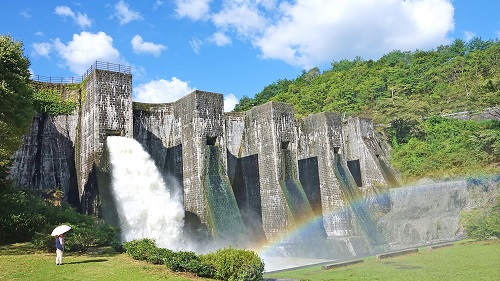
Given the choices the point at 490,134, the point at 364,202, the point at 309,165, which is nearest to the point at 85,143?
the point at 309,165

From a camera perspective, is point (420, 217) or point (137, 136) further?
point (420, 217)

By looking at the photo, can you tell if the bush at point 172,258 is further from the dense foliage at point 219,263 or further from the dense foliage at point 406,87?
the dense foliage at point 406,87

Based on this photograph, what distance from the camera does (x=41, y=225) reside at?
52.5 feet

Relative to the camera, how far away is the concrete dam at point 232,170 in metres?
22.1

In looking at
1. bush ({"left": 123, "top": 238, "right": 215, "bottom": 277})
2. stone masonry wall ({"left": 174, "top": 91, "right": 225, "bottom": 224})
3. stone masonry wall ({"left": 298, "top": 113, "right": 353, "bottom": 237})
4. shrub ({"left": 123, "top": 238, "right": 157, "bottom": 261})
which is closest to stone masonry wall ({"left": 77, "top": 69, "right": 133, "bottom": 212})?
stone masonry wall ({"left": 174, "top": 91, "right": 225, "bottom": 224})

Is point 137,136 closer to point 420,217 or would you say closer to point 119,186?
point 119,186

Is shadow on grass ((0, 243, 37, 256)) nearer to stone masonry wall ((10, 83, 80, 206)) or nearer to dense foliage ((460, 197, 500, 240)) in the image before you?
stone masonry wall ((10, 83, 80, 206))

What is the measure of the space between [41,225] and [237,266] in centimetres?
827

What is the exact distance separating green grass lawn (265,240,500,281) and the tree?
10.5 metres

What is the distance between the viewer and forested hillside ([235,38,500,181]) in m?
31.6

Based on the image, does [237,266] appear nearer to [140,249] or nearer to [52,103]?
[140,249]

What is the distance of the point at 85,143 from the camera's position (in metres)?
22.4

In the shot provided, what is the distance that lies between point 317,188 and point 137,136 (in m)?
12.2

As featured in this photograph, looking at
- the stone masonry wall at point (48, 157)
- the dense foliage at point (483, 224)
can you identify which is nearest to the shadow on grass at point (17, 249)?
the stone masonry wall at point (48, 157)
